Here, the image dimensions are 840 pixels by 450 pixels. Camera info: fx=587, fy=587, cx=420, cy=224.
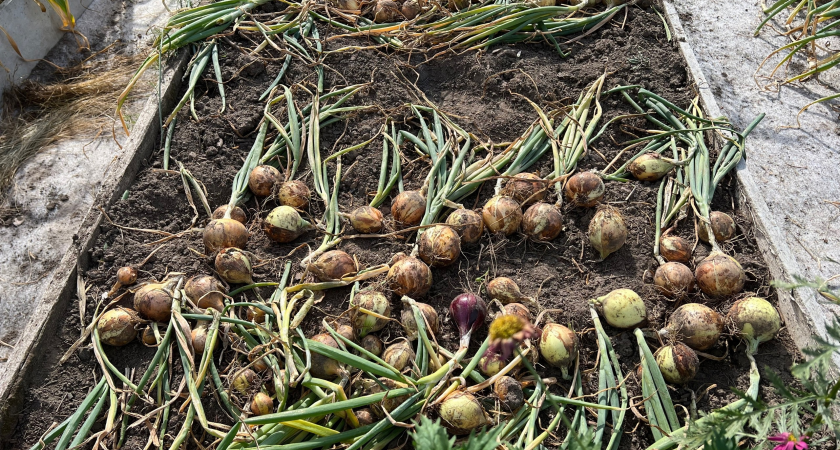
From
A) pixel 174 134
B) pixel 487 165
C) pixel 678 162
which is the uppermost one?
pixel 174 134

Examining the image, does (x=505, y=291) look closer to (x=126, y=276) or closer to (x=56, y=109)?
(x=126, y=276)

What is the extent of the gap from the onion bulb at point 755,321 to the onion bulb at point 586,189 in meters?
0.63

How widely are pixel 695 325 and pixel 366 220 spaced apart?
1.18 m

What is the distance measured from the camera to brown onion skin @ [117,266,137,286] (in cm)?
209

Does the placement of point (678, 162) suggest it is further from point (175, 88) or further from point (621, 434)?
point (175, 88)

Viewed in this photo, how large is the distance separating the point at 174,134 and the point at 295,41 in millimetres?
806

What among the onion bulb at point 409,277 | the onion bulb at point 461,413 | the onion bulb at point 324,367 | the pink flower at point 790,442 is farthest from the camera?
the onion bulb at point 409,277

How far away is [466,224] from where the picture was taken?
2.14 metres

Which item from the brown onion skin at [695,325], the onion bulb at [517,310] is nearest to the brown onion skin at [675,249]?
the brown onion skin at [695,325]

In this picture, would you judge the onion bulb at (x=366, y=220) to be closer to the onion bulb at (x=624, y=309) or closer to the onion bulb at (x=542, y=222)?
the onion bulb at (x=542, y=222)

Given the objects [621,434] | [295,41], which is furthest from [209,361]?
[295,41]

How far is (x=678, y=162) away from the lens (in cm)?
236

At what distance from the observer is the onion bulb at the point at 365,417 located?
1680 millimetres

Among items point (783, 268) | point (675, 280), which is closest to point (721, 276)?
point (675, 280)
